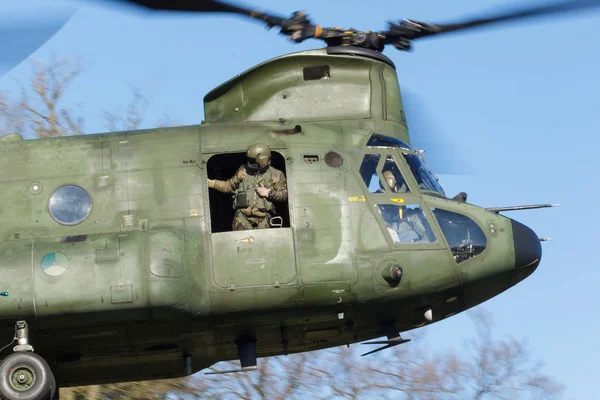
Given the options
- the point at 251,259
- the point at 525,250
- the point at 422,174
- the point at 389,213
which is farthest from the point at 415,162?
the point at 251,259

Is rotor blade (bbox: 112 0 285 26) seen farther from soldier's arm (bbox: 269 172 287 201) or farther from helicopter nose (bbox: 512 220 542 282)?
helicopter nose (bbox: 512 220 542 282)

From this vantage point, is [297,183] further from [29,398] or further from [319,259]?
[29,398]

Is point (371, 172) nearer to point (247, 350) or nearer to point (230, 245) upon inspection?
point (230, 245)

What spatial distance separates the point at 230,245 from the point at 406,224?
80.7 inches

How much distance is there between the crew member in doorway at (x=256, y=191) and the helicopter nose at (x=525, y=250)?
2826mm

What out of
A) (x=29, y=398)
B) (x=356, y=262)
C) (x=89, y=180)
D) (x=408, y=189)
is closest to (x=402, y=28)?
(x=408, y=189)

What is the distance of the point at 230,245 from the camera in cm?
1313

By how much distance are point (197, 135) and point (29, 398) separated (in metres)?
3.45

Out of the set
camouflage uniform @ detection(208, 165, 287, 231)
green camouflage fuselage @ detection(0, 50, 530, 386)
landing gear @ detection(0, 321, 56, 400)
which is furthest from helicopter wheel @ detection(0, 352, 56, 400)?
camouflage uniform @ detection(208, 165, 287, 231)

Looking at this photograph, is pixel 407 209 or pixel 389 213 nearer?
pixel 389 213

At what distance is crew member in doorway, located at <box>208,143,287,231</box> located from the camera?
44.1ft

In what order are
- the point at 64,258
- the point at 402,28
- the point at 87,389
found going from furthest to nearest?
1. the point at 87,389
2. the point at 402,28
3. the point at 64,258

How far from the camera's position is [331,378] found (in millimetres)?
21312

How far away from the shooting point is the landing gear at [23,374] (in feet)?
41.7
